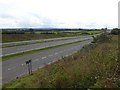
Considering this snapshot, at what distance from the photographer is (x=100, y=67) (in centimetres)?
1249

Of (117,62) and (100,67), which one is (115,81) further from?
(117,62)

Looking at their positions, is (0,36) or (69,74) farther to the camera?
(0,36)

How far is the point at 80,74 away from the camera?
38.6ft

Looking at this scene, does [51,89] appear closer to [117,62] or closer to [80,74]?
[80,74]

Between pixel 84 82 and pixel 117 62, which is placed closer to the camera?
pixel 84 82

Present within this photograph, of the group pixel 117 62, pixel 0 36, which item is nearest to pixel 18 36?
pixel 0 36

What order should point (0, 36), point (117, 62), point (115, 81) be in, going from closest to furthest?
1. point (115, 81)
2. point (117, 62)
3. point (0, 36)

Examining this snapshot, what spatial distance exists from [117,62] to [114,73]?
1.68 m

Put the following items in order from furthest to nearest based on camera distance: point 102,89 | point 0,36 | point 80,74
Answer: point 0,36 < point 80,74 < point 102,89

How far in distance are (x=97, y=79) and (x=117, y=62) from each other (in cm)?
290

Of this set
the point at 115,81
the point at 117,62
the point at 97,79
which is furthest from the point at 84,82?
the point at 117,62

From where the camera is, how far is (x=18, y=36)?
8444cm

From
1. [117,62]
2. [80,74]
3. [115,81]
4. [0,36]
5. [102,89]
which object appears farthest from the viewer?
[0,36]

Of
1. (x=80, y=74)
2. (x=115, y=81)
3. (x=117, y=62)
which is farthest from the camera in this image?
(x=117, y=62)
